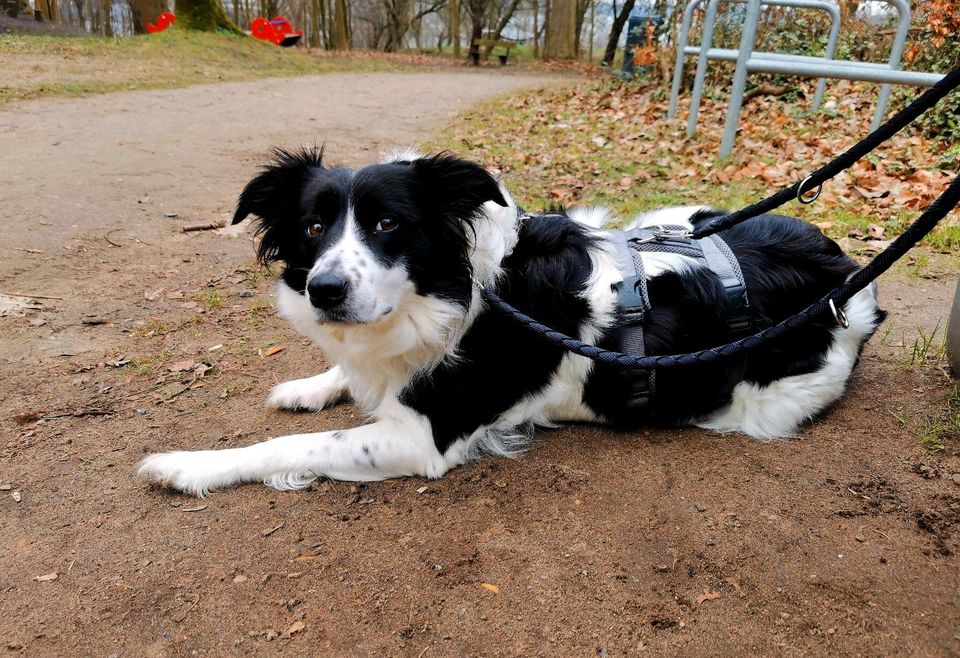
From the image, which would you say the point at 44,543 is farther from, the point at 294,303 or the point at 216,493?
the point at 294,303

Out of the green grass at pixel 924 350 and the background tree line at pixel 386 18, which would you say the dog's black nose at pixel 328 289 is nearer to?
the green grass at pixel 924 350

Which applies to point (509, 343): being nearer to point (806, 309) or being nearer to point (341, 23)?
point (806, 309)

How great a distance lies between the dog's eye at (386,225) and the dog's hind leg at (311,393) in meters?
0.93

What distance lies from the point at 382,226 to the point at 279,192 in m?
0.60

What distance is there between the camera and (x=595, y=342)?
115 inches

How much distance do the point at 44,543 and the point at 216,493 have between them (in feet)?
2.01

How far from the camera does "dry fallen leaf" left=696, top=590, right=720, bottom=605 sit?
88.4 inches

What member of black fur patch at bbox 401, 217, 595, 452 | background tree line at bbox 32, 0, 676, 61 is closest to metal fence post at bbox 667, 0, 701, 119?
black fur patch at bbox 401, 217, 595, 452

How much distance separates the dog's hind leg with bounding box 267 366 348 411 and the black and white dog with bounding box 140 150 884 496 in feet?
1.08

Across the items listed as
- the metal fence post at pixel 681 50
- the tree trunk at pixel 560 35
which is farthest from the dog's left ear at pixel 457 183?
the tree trunk at pixel 560 35

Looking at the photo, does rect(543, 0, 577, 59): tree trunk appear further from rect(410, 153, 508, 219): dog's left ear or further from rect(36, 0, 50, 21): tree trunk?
rect(410, 153, 508, 219): dog's left ear

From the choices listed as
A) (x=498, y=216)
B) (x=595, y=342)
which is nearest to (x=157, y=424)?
(x=498, y=216)

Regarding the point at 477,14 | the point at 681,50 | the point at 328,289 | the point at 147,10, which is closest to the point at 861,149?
the point at 328,289

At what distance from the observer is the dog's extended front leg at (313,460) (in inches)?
111
